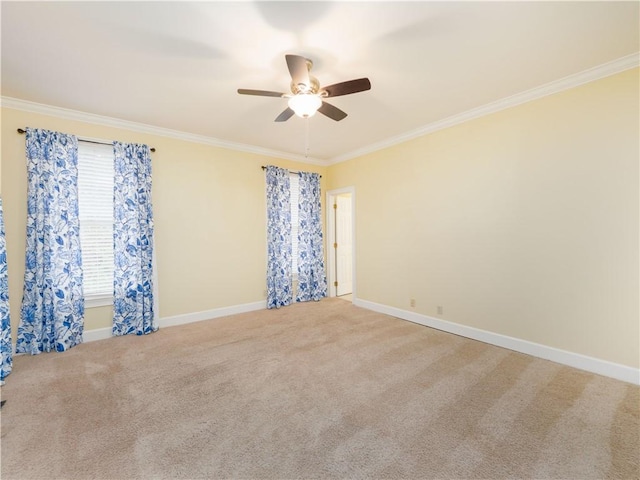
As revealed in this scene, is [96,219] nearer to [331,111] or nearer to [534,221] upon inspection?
[331,111]

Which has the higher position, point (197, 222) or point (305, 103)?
point (305, 103)

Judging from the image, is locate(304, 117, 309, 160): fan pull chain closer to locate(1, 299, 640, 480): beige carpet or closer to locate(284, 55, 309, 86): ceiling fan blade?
locate(284, 55, 309, 86): ceiling fan blade

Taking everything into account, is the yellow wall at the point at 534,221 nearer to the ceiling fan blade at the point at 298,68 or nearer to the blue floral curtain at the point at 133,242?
the ceiling fan blade at the point at 298,68

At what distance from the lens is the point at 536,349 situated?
295 cm

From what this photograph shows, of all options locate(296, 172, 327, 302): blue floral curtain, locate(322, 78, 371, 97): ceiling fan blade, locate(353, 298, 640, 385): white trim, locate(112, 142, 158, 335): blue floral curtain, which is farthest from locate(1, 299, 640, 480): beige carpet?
locate(322, 78, 371, 97): ceiling fan blade

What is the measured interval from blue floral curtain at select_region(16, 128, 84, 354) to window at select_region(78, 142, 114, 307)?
142mm

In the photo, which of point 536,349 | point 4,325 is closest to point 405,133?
point 536,349

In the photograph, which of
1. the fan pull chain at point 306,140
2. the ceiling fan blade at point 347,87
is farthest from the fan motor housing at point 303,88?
the fan pull chain at point 306,140

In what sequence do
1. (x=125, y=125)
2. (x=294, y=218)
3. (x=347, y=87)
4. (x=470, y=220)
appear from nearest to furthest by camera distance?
(x=347, y=87), (x=470, y=220), (x=125, y=125), (x=294, y=218)

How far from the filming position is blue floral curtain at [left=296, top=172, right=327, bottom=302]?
529cm

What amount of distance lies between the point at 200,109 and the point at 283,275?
293 cm

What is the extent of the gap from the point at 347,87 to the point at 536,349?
3332 mm

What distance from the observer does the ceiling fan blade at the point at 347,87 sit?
2.10m

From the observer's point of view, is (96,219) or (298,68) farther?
(96,219)
